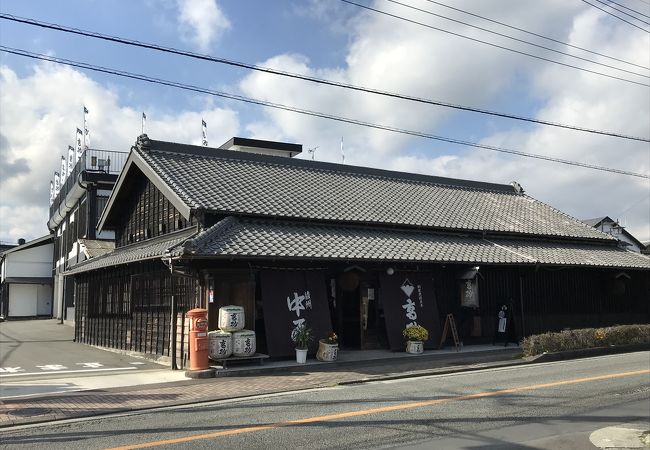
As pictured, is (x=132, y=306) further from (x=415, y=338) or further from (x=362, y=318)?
(x=415, y=338)

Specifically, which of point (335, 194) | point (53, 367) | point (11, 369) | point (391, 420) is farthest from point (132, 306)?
point (391, 420)

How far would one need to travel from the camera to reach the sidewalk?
31.3 feet

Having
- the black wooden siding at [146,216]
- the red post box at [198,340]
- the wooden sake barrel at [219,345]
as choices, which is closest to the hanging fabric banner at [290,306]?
the wooden sake barrel at [219,345]

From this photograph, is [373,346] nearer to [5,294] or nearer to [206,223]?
[206,223]

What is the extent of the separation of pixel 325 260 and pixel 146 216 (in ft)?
26.0

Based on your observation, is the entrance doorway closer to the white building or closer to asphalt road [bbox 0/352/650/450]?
asphalt road [bbox 0/352/650/450]

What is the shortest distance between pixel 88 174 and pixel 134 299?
16.0 meters

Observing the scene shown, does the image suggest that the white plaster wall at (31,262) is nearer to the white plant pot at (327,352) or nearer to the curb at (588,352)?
the white plant pot at (327,352)

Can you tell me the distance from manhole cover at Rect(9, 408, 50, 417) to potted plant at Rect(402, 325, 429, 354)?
32.8 ft

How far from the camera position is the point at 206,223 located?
15.5 m

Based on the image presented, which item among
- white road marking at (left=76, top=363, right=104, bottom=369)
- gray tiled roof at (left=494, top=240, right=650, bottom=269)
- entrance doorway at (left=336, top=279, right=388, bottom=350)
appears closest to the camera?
white road marking at (left=76, top=363, right=104, bottom=369)

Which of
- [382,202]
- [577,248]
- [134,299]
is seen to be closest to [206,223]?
[134,299]

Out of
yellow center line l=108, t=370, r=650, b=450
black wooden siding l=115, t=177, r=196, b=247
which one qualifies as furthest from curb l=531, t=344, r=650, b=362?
black wooden siding l=115, t=177, r=196, b=247

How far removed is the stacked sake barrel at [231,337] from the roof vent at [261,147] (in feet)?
51.9
